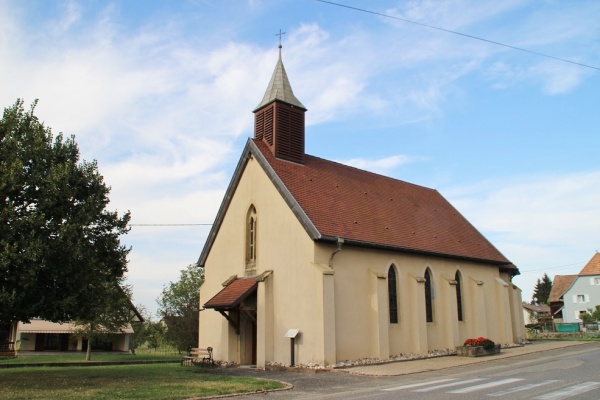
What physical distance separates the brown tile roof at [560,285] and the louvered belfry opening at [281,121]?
197 feet

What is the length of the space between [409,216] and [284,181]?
8.77 m

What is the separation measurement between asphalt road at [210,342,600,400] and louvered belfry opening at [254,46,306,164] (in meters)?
10.5

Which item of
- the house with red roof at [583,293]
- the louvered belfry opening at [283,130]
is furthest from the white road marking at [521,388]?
the house with red roof at [583,293]

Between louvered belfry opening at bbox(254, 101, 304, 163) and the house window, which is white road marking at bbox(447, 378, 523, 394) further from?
the house window

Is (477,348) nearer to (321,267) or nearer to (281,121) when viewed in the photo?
(321,267)

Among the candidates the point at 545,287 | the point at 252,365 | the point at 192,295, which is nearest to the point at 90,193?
the point at 252,365

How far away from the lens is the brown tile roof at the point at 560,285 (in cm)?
7210

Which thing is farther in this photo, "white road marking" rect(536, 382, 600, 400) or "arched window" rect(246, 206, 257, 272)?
"arched window" rect(246, 206, 257, 272)

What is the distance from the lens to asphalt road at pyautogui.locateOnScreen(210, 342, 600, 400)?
39.7 feet

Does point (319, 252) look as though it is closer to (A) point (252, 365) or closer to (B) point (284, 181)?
(B) point (284, 181)

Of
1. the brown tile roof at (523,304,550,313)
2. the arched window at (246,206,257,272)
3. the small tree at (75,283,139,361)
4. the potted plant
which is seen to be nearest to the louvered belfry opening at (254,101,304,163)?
the arched window at (246,206,257,272)

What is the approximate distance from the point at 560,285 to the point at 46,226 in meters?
75.1

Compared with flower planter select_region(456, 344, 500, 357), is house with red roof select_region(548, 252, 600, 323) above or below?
above

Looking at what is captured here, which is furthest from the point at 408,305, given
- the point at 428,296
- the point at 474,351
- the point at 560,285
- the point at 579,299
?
the point at 560,285
